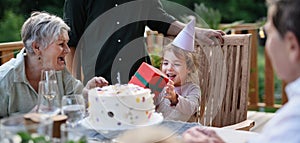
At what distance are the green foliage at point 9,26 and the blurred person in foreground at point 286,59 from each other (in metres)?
7.49

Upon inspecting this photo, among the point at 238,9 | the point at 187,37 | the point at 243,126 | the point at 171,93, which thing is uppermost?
the point at 238,9

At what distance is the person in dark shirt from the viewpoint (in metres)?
2.50

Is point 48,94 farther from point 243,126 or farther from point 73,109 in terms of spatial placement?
point 243,126

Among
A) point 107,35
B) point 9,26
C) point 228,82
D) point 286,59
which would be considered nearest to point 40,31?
point 107,35

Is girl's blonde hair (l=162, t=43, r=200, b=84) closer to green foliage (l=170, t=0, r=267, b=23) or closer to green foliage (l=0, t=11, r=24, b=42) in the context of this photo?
green foliage (l=0, t=11, r=24, b=42)

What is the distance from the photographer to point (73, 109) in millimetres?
1646

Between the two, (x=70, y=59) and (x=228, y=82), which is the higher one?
(x=70, y=59)

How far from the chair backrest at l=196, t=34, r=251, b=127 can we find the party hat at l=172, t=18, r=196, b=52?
20 centimetres

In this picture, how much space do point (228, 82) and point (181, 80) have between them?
25 cm

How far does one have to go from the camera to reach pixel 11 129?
127cm

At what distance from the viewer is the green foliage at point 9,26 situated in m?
8.14

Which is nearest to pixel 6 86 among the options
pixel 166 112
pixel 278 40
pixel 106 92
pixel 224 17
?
pixel 106 92

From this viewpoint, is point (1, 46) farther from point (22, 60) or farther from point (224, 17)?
point (224, 17)

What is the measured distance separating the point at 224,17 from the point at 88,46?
721cm
